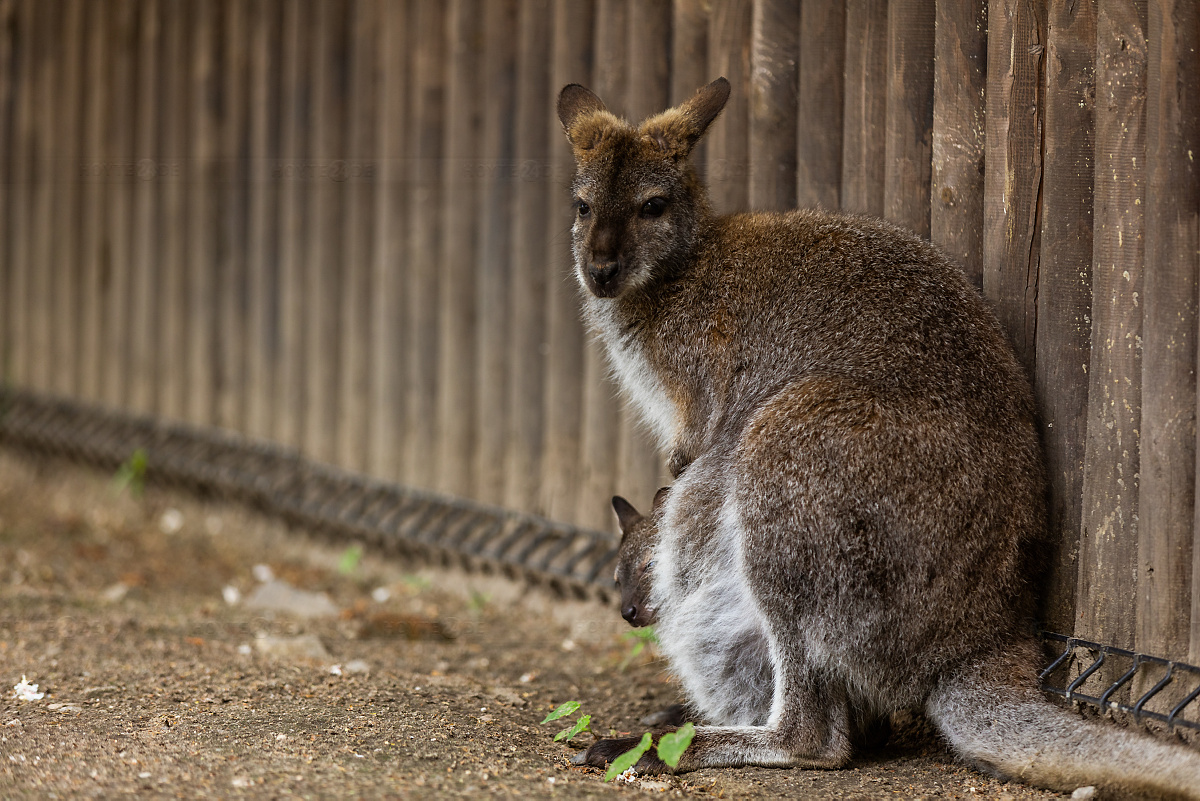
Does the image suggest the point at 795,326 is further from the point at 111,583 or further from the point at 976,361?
the point at 111,583

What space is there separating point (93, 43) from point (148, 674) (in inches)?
219

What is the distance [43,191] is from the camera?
28.7ft

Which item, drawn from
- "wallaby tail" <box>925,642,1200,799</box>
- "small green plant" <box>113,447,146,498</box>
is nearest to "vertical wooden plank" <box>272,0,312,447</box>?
"small green plant" <box>113,447,146,498</box>

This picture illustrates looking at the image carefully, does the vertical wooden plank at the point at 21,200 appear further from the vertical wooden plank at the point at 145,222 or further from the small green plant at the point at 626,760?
the small green plant at the point at 626,760

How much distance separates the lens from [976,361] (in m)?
3.70

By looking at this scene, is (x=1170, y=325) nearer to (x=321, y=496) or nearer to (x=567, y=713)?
(x=567, y=713)

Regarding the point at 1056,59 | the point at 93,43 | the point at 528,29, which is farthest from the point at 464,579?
the point at 93,43

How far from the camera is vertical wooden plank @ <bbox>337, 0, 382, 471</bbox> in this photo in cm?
678

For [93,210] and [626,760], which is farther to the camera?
[93,210]

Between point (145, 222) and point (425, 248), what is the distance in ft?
8.68

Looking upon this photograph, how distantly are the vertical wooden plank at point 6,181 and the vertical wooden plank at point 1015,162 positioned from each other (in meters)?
7.65

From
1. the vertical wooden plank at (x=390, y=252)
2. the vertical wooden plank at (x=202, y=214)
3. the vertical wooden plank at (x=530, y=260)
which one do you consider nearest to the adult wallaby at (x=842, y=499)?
the vertical wooden plank at (x=530, y=260)

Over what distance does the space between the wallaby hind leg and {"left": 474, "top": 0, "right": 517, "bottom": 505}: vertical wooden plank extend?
2.86 meters

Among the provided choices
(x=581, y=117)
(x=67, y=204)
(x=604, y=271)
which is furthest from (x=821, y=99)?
(x=67, y=204)
